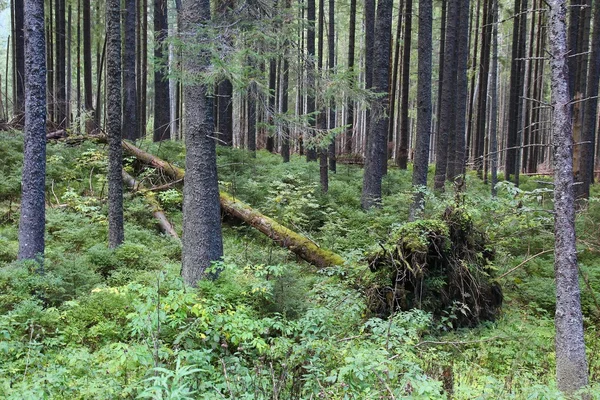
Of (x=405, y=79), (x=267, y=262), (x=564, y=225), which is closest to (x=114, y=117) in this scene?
(x=267, y=262)

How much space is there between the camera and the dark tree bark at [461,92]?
14999mm

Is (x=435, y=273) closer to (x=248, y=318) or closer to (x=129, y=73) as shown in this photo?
(x=248, y=318)

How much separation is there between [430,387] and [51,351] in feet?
14.3

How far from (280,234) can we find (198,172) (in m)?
3.40

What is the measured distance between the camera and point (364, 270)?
7469 millimetres

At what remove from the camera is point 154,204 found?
35.6 ft

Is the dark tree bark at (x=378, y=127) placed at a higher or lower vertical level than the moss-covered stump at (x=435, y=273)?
higher

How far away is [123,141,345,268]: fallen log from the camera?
29.2 ft

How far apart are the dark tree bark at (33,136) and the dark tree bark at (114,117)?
1316mm

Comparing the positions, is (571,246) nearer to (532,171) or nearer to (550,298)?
(550,298)

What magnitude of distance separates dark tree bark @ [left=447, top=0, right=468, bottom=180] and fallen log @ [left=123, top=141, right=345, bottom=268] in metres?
7.44

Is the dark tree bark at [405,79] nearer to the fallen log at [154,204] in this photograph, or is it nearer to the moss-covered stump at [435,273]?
the fallen log at [154,204]

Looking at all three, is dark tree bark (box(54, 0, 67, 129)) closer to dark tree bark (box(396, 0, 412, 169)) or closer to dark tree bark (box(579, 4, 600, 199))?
dark tree bark (box(396, 0, 412, 169))

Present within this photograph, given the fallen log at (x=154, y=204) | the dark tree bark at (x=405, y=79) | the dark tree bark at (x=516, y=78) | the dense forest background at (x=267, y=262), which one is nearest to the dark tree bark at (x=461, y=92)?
the dark tree bark at (x=405, y=79)
